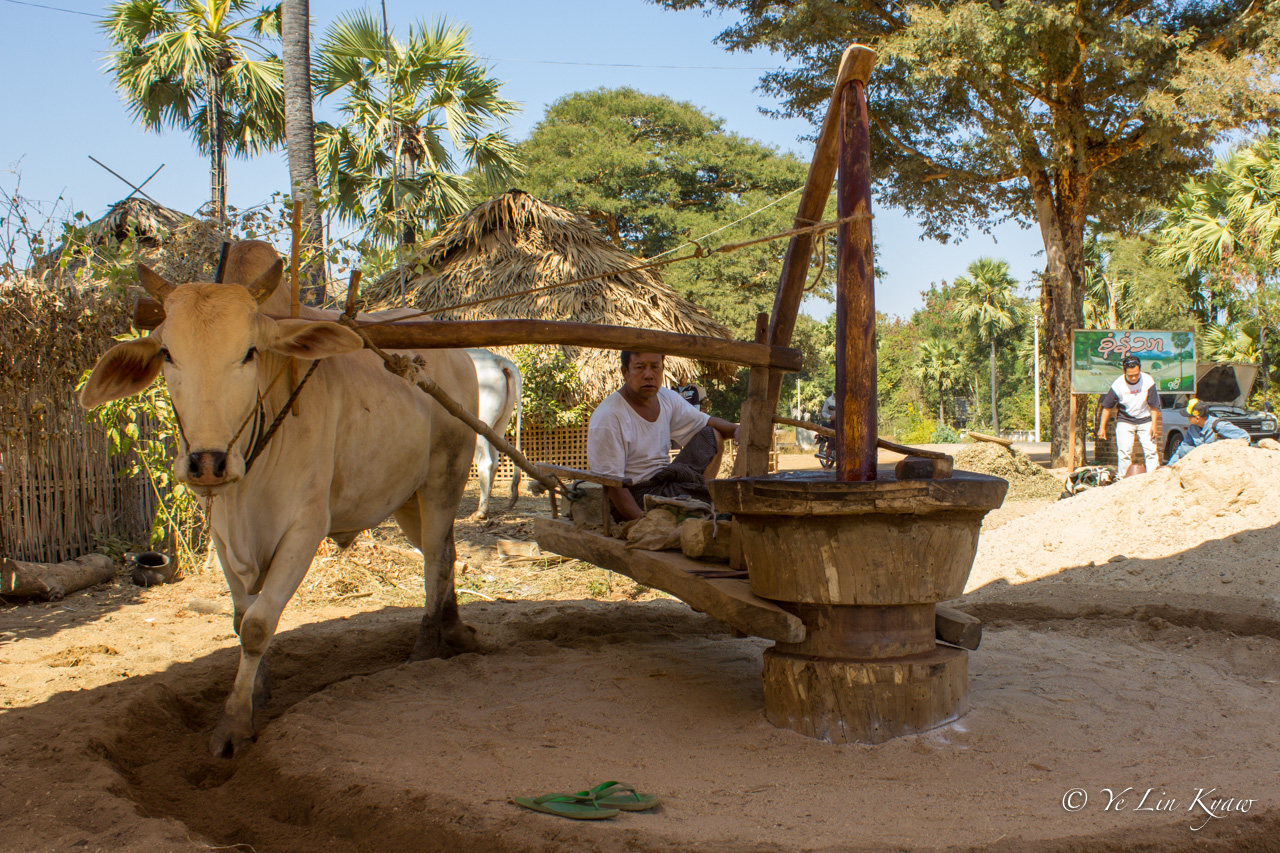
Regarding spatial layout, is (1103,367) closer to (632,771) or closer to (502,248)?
(502,248)

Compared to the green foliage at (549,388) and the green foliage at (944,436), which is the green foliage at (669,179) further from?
the green foliage at (549,388)

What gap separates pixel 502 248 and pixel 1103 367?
8.81 metres

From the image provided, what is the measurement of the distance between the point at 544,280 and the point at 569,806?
1193 centimetres

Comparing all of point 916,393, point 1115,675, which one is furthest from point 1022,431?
point 1115,675

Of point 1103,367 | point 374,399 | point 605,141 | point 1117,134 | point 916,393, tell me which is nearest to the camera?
point 374,399

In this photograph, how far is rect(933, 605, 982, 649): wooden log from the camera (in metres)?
3.28

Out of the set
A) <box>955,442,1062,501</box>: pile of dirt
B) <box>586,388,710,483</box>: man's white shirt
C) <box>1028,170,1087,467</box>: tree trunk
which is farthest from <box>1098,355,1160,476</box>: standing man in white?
<box>586,388,710,483</box>: man's white shirt

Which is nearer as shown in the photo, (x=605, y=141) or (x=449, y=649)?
(x=449, y=649)

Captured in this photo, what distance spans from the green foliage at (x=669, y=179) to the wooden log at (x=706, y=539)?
77.0 ft

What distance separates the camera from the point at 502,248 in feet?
46.8

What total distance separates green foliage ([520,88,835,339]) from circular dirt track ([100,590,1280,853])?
76.8 ft

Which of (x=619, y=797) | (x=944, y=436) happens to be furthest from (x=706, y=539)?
(x=944, y=436)

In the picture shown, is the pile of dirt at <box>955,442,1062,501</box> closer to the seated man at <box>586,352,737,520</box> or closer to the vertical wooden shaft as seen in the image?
the seated man at <box>586,352,737,520</box>

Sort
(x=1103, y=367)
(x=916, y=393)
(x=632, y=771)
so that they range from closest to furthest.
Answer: (x=632, y=771)
(x=1103, y=367)
(x=916, y=393)
